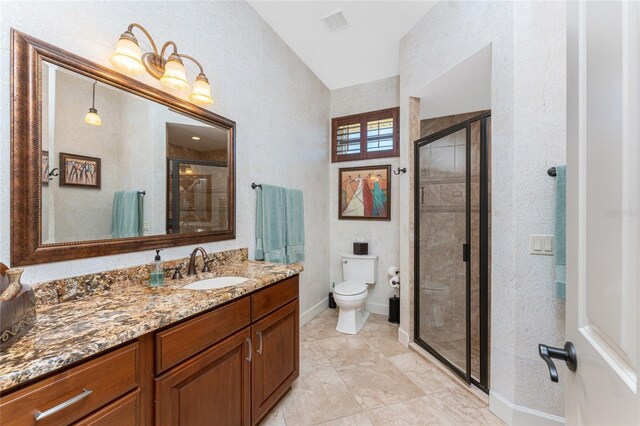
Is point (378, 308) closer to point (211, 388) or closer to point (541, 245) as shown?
point (541, 245)

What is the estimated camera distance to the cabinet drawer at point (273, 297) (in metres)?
1.40

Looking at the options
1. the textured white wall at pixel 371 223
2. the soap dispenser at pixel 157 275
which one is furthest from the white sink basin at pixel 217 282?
the textured white wall at pixel 371 223

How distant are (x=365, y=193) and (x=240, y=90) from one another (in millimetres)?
1892

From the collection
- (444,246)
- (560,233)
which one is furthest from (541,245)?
(444,246)

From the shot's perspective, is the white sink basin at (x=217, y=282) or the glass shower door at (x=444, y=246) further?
the glass shower door at (x=444, y=246)

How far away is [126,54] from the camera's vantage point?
118cm

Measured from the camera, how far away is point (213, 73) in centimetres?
180

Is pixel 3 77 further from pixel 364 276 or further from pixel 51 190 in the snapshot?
pixel 364 276

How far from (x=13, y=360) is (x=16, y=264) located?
53 centimetres

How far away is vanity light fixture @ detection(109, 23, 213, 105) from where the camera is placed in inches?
46.7

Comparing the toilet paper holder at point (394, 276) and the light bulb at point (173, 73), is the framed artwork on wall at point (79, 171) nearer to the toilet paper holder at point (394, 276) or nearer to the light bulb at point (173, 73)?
the light bulb at point (173, 73)

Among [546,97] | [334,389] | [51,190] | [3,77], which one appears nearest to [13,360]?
[51,190]

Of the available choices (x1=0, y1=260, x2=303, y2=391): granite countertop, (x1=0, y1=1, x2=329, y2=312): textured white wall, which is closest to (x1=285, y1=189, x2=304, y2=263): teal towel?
(x1=0, y1=1, x2=329, y2=312): textured white wall

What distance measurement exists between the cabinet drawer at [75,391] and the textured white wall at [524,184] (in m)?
1.94
